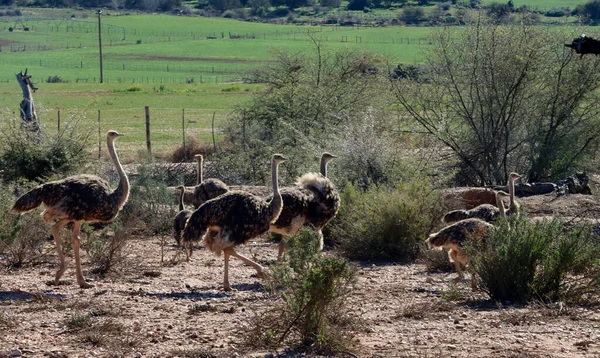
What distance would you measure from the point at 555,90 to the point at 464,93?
1957 mm

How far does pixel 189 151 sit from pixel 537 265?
703 inches

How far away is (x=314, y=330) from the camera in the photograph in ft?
28.5

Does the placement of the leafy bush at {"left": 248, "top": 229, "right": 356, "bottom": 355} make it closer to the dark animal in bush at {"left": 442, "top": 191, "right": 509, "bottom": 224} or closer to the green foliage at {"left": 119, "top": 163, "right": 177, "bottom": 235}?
the dark animal in bush at {"left": 442, "top": 191, "right": 509, "bottom": 224}

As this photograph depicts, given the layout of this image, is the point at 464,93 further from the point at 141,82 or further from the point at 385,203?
the point at 141,82

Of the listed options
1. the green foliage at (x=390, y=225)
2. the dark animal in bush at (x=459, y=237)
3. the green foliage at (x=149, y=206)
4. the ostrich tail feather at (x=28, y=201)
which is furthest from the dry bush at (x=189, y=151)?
the dark animal in bush at (x=459, y=237)

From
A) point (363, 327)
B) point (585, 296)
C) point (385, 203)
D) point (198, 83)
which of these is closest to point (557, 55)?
point (385, 203)

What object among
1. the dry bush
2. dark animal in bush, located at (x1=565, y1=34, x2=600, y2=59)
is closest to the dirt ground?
dark animal in bush, located at (x1=565, y1=34, x2=600, y2=59)

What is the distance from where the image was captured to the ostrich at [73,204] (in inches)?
462

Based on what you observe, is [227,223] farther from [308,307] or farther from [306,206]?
[308,307]

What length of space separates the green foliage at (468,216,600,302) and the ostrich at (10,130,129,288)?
4.44 metres

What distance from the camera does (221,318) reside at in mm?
9953

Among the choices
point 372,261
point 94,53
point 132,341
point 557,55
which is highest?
point 557,55

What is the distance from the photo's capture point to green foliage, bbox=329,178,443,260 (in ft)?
46.5

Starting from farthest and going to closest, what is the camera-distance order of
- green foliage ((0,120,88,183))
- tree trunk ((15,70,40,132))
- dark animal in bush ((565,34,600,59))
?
tree trunk ((15,70,40,132))
green foliage ((0,120,88,183))
dark animal in bush ((565,34,600,59))
